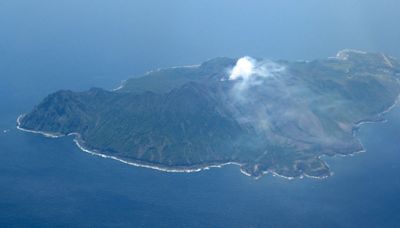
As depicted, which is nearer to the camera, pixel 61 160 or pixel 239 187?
pixel 239 187

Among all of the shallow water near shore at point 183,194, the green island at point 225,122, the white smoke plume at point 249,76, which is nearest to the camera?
the shallow water near shore at point 183,194

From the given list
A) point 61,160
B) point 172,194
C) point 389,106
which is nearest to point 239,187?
point 172,194

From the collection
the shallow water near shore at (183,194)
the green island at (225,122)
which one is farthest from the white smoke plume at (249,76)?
the shallow water near shore at (183,194)

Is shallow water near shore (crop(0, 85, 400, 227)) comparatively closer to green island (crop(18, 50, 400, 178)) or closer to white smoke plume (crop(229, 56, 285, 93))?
green island (crop(18, 50, 400, 178))

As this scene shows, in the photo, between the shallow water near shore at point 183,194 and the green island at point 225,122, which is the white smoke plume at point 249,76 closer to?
the green island at point 225,122

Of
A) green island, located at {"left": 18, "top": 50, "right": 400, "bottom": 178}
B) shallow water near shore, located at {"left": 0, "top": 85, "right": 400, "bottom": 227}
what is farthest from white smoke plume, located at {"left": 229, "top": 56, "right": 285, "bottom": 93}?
shallow water near shore, located at {"left": 0, "top": 85, "right": 400, "bottom": 227}

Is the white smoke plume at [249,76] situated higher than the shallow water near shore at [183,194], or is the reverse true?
the white smoke plume at [249,76]

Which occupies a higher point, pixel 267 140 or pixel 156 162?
pixel 267 140

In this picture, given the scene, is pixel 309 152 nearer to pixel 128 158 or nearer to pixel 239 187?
pixel 239 187

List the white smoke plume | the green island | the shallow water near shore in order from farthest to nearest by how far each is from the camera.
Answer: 1. the white smoke plume
2. the green island
3. the shallow water near shore
